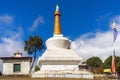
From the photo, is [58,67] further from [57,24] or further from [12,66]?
[12,66]

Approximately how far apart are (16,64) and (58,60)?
555 inches

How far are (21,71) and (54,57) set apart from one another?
1297cm

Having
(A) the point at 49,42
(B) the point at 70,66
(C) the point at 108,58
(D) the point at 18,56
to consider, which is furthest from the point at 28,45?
(C) the point at 108,58

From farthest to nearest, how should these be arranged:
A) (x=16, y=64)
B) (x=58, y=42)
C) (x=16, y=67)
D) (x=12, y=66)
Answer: (x=16, y=64)
(x=16, y=67)
(x=12, y=66)
(x=58, y=42)

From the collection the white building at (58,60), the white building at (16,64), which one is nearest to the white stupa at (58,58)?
the white building at (58,60)

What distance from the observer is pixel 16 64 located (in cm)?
5547

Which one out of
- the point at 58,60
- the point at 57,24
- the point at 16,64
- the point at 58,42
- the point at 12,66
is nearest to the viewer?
the point at 58,60

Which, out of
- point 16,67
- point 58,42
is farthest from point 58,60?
point 16,67

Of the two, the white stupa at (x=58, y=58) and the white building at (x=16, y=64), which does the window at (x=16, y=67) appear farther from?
the white stupa at (x=58, y=58)

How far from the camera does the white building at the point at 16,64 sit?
54.9 meters

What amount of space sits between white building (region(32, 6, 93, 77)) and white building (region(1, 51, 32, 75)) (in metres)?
9.94

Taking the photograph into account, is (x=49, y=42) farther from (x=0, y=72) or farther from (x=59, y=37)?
(x=0, y=72)

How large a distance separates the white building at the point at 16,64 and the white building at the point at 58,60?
994cm

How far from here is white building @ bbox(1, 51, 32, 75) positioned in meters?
54.9
